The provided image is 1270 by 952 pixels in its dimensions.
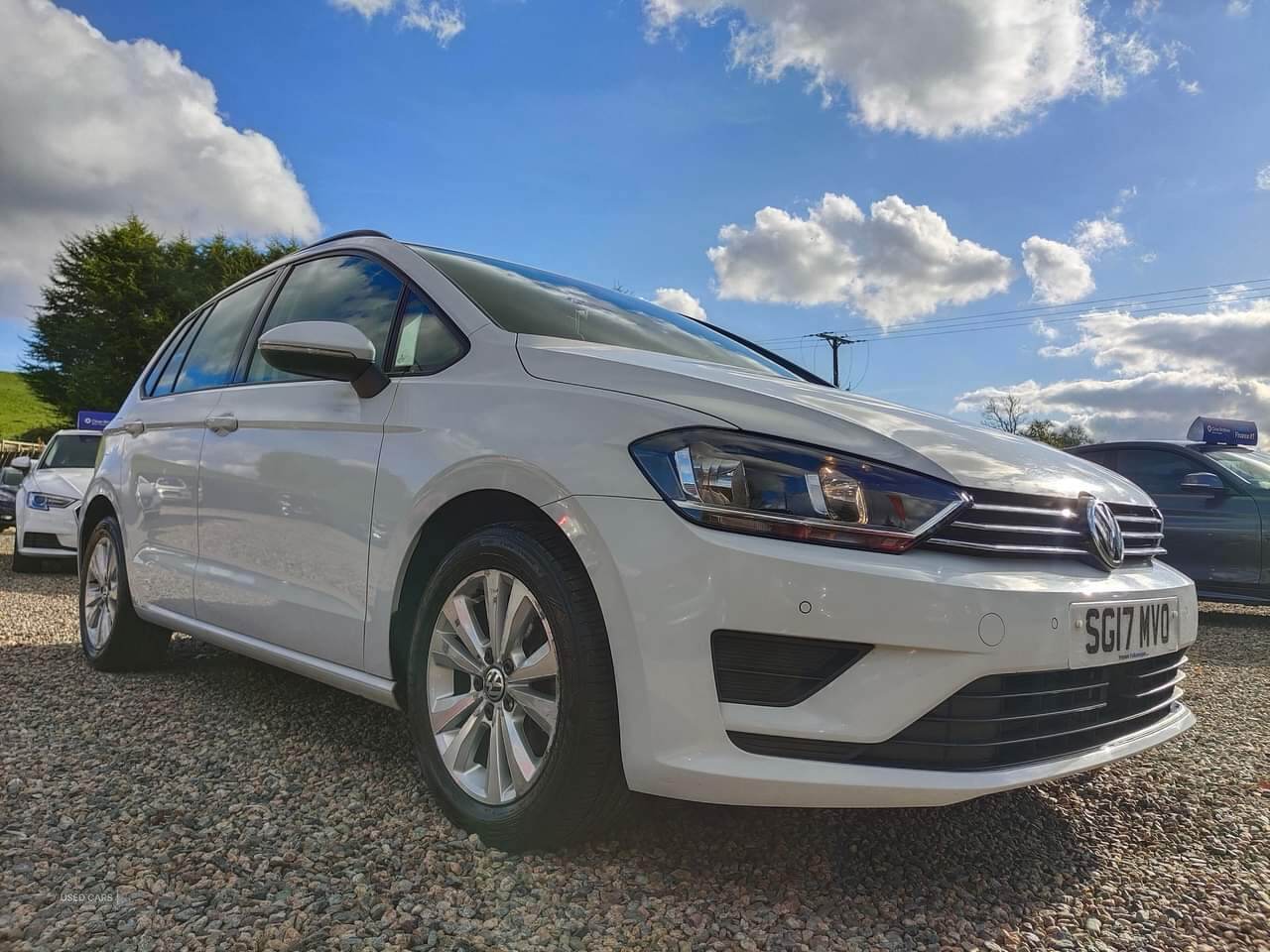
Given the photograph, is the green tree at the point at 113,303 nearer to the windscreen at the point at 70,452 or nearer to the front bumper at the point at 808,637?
the windscreen at the point at 70,452

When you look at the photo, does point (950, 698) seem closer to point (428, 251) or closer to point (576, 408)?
point (576, 408)

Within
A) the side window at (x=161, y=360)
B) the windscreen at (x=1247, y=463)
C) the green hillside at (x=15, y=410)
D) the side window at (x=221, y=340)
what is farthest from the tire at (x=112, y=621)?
the green hillside at (x=15, y=410)

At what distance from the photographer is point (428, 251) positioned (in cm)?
297

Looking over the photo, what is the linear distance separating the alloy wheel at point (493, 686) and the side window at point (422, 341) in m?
0.68

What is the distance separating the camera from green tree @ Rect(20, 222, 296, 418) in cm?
3400

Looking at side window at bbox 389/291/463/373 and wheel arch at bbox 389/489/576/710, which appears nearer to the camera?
wheel arch at bbox 389/489/576/710

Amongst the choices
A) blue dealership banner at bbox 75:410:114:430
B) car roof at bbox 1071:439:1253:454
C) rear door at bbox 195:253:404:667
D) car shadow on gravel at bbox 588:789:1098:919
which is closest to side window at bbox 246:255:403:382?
rear door at bbox 195:253:404:667

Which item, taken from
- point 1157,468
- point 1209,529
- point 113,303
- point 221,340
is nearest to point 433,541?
point 221,340

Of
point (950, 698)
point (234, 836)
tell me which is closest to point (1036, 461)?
point (950, 698)

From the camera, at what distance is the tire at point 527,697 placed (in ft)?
6.29

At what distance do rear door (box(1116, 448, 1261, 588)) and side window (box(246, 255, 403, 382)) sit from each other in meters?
6.12

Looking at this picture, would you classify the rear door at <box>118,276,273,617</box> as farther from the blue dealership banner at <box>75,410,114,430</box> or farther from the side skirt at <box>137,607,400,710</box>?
the blue dealership banner at <box>75,410,114,430</box>

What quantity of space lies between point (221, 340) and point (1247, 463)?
7.18 metres

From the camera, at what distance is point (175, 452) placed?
363cm
